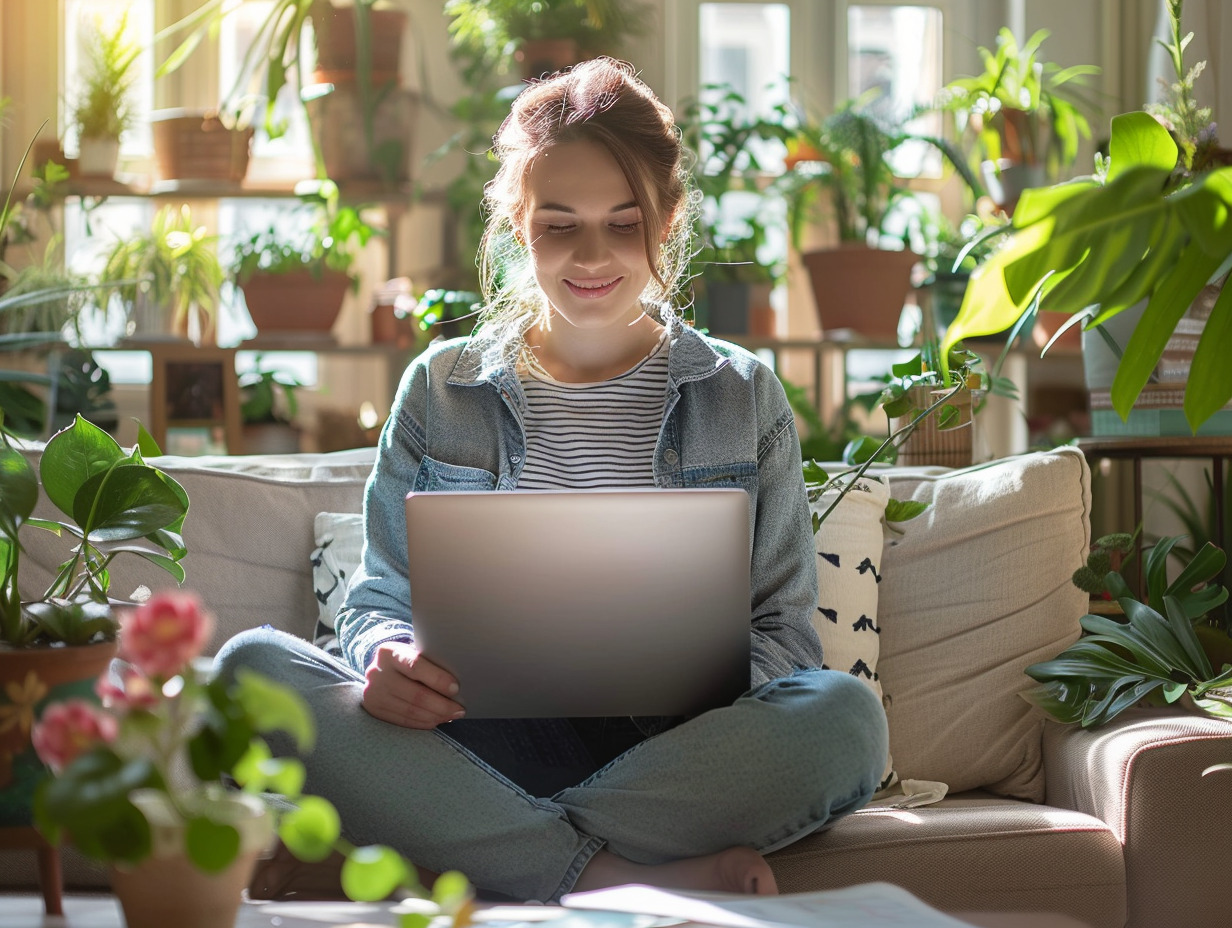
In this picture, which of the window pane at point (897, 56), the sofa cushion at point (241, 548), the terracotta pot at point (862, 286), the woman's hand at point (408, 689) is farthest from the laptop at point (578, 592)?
the window pane at point (897, 56)

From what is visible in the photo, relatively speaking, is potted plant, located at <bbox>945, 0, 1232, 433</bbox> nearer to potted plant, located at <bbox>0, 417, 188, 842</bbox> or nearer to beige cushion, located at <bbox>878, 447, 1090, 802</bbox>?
potted plant, located at <bbox>0, 417, 188, 842</bbox>

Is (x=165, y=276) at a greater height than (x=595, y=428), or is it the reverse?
(x=165, y=276)

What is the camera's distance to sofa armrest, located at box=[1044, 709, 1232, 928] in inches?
50.3

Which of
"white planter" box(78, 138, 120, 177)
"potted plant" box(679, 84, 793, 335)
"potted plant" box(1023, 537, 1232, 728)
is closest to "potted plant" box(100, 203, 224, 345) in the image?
"white planter" box(78, 138, 120, 177)

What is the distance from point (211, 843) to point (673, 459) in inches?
40.0

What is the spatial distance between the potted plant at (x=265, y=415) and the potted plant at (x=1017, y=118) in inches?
65.7

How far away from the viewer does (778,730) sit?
1.16 m

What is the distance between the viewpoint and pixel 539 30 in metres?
3.09

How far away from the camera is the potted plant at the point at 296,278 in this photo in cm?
296

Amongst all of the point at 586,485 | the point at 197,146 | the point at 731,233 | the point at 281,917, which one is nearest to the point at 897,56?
the point at 731,233

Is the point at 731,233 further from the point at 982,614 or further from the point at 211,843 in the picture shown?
the point at 211,843

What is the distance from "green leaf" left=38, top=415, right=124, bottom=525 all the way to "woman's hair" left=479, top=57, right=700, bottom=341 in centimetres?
65

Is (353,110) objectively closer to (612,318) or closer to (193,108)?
(193,108)

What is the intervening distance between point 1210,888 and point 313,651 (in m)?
0.90
